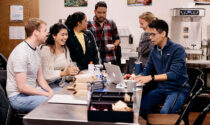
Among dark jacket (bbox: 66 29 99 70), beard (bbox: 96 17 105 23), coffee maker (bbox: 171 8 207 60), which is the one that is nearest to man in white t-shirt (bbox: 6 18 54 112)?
dark jacket (bbox: 66 29 99 70)

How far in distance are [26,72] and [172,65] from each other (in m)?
1.41

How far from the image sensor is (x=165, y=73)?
8.81 ft

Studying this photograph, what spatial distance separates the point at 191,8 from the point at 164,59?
8.76ft

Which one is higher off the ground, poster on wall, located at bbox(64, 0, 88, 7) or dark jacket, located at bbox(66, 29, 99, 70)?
poster on wall, located at bbox(64, 0, 88, 7)

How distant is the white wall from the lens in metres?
5.57

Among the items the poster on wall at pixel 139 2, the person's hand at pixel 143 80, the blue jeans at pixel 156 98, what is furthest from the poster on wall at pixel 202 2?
the person's hand at pixel 143 80

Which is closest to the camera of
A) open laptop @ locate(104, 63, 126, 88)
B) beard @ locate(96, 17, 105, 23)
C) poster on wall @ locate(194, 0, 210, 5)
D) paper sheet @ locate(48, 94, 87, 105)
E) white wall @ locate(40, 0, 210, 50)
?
paper sheet @ locate(48, 94, 87, 105)

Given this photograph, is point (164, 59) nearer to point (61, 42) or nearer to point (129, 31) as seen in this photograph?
point (61, 42)

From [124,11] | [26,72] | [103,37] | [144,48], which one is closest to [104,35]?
[103,37]

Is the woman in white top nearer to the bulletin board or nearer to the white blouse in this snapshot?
the white blouse

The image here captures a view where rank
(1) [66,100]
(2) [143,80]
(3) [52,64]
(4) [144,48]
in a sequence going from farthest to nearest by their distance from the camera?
(4) [144,48] → (3) [52,64] → (2) [143,80] → (1) [66,100]

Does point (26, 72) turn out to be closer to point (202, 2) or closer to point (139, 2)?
point (139, 2)

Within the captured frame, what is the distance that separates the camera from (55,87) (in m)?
2.71

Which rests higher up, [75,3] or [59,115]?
[75,3]
